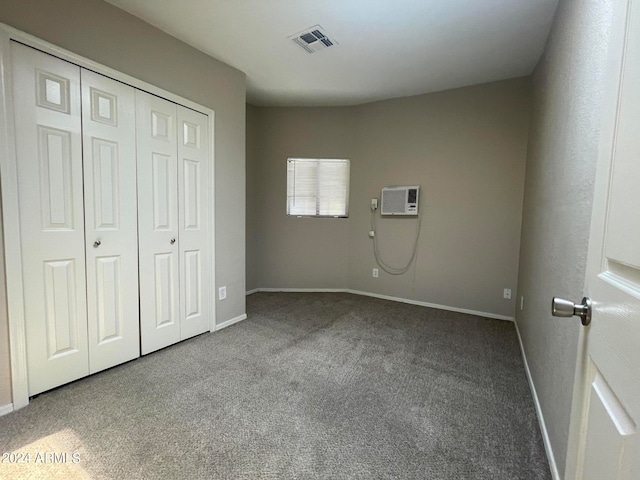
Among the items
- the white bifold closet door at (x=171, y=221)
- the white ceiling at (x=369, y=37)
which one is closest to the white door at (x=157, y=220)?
the white bifold closet door at (x=171, y=221)

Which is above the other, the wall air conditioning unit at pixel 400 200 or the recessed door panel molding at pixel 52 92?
the recessed door panel molding at pixel 52 92

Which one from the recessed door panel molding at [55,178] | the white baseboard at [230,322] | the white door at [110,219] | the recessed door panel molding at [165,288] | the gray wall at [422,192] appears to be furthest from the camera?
the gray wall at [422,192]

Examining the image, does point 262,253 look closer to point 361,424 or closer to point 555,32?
point 361,424

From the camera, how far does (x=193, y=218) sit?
2545 mm

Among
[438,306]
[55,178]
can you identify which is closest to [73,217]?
[55,178]

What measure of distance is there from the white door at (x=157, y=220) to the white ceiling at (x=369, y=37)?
66 centimetres

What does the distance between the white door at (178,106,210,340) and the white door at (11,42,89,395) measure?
70 cm

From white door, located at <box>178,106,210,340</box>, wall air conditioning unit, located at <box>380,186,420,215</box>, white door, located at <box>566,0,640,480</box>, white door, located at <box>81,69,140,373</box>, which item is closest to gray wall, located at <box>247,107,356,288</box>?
wall air conditioning unit, located at <box>380,186,420,215</box>

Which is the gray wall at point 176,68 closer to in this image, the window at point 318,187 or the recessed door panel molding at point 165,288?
the recessed door panel molding at point 165,288

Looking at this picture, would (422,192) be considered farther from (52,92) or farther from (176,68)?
(52,92)

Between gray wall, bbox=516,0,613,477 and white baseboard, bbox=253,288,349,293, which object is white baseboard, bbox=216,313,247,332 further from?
gray wall, bbox=516,0,613,477

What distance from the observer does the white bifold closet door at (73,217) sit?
164 centimetres

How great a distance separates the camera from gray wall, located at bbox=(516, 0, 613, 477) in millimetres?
1112

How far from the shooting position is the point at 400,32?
224 cm
